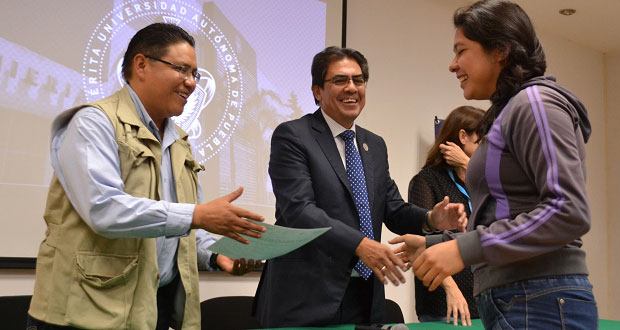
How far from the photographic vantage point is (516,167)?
3.95ft

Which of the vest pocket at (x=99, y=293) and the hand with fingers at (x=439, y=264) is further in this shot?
the vest pocket at (x=99, y=293)

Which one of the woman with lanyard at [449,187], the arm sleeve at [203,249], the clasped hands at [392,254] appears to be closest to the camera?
the clasped hands at [392,254]

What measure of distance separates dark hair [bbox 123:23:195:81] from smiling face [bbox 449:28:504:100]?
0.97 meters

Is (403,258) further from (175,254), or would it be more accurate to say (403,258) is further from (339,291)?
(175,254)

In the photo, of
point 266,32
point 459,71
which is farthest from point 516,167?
point 266,32

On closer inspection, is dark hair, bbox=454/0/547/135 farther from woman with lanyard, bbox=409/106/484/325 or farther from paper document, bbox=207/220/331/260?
woman with lanyard, bbox=409/106/484/325

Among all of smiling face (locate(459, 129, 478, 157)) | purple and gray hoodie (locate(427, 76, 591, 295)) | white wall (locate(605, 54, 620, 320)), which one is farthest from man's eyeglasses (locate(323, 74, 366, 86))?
white wall (locate(605, 54, 620, 320))

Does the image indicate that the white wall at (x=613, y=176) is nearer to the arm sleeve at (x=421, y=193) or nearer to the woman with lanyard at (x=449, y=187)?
the woman with lanyard at (x=449, y=187)

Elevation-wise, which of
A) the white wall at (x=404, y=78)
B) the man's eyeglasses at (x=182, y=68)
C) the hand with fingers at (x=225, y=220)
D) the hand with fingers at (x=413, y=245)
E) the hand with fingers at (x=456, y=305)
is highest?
the white wall at (x=404, y=78)

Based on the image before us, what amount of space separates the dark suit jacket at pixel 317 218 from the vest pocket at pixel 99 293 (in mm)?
561

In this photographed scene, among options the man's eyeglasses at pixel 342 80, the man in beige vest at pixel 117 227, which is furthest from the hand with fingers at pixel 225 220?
the man's eyeglasses at pixel 342 80

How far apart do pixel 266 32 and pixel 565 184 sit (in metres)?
2.69

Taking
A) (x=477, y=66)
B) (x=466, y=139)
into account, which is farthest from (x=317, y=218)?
(x=466, y=139)

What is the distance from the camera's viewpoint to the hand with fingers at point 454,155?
2.83 metres
